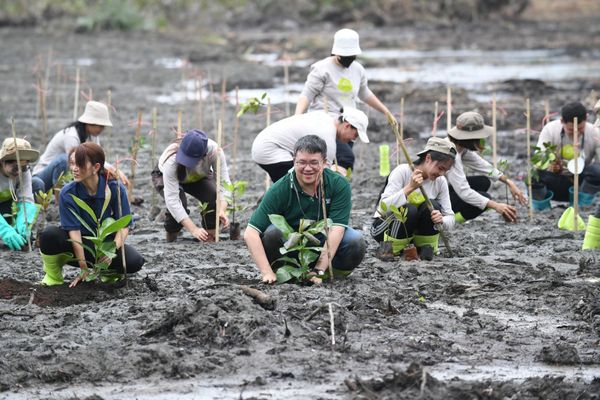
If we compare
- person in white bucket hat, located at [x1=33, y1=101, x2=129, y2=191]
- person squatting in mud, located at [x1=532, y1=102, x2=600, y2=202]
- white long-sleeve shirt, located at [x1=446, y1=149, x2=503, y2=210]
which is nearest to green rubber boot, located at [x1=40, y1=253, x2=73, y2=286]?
person in white bucket hat, located at [x1=33, y1=101, x2=129, y2=191]

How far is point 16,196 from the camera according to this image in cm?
873

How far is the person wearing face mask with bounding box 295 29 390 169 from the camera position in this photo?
976 cm

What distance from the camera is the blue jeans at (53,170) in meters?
9.99

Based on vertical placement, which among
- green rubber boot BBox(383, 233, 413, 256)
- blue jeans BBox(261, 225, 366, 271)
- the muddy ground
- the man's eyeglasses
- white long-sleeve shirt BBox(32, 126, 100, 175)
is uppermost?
the man's eyeglasses

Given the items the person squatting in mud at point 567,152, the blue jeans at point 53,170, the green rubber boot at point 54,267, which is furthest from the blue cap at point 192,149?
the person squatting in mud at point 567,152

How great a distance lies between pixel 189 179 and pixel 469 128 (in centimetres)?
234

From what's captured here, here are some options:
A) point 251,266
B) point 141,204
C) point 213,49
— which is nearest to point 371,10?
point 213,49

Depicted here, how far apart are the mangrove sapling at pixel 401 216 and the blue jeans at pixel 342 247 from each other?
618 millimetres

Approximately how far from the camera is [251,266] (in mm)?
8109

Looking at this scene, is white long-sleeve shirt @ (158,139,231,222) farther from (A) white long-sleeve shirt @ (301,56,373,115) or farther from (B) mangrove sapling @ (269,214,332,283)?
(B) mangrove sapling @ (269,214,332,283)

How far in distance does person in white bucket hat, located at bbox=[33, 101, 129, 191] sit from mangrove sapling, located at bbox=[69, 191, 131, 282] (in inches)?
84.6

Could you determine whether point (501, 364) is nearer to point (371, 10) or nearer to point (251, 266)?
point (251, 266)

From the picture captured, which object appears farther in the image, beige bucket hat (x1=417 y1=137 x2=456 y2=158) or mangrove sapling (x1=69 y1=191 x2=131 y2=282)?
beige bucket hat (x1=417 y1=137 x2=456 y2=158)

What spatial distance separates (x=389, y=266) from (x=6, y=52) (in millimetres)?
22549
